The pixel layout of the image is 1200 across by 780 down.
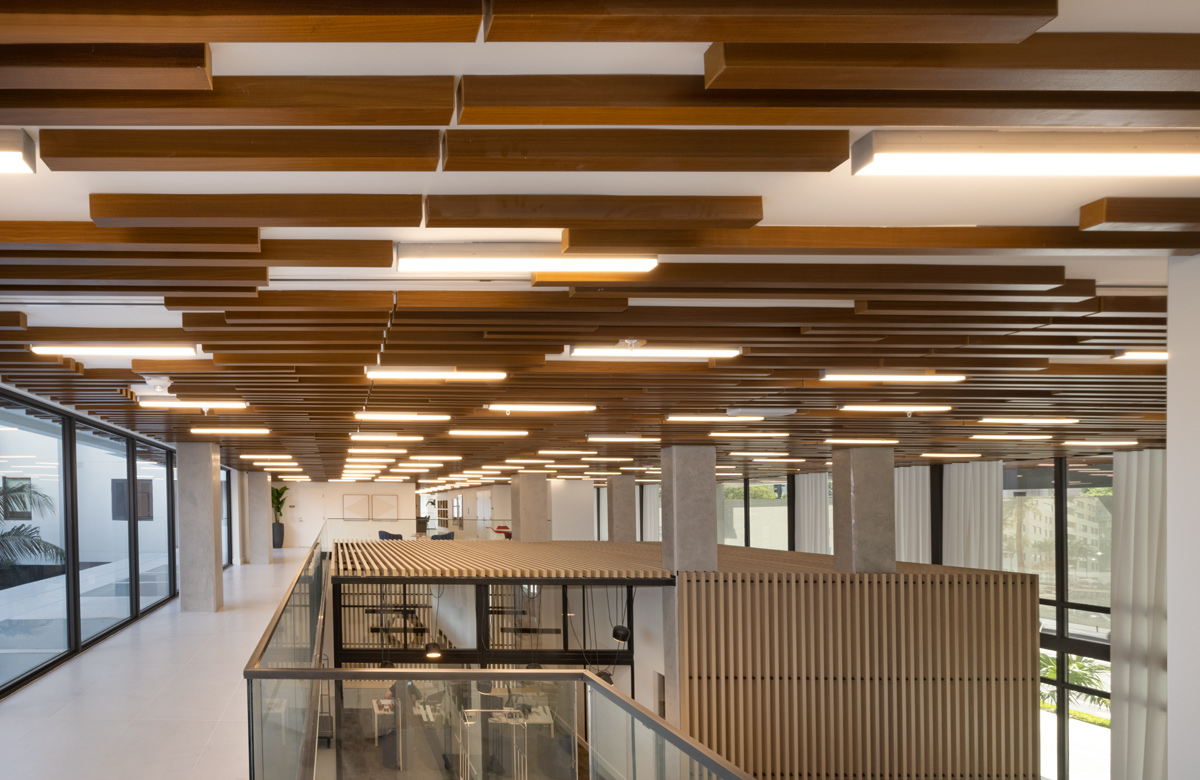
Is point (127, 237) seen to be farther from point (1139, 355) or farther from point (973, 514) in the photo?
point (973, 514)

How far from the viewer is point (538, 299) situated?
385cm

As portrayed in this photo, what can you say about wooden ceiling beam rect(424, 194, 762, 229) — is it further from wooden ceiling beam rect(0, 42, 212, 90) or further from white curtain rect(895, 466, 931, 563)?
white curtain rect(895, 466, 931, 563)

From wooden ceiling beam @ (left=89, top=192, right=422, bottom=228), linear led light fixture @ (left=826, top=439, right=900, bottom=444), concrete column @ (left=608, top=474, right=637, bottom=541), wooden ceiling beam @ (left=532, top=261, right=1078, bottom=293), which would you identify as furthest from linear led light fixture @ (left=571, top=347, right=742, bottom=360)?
concrete column @ (left=608, top=474, right=637, bottom=541)

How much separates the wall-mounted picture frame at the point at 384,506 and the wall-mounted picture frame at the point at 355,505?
0.28 metres

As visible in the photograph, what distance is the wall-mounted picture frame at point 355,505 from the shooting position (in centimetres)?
3566

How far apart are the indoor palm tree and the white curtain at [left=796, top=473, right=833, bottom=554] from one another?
16.7 meters

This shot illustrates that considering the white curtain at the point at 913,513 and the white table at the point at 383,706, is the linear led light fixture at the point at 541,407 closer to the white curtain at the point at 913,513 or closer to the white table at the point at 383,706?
the white table at the point at 383,706

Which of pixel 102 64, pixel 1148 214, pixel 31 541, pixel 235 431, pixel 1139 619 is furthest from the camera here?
pixel 1139 619

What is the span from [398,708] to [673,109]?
385 cm

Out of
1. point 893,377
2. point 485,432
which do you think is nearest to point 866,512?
point 485,432

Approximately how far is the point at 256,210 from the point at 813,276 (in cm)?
196

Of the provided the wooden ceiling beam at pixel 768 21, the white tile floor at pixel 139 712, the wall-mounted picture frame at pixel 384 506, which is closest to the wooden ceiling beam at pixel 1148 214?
the wooden ceiling beam at pixel 768 21

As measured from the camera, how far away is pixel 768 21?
160 centimetres

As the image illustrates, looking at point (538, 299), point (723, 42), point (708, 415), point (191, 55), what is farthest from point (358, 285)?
point (708, 415)
